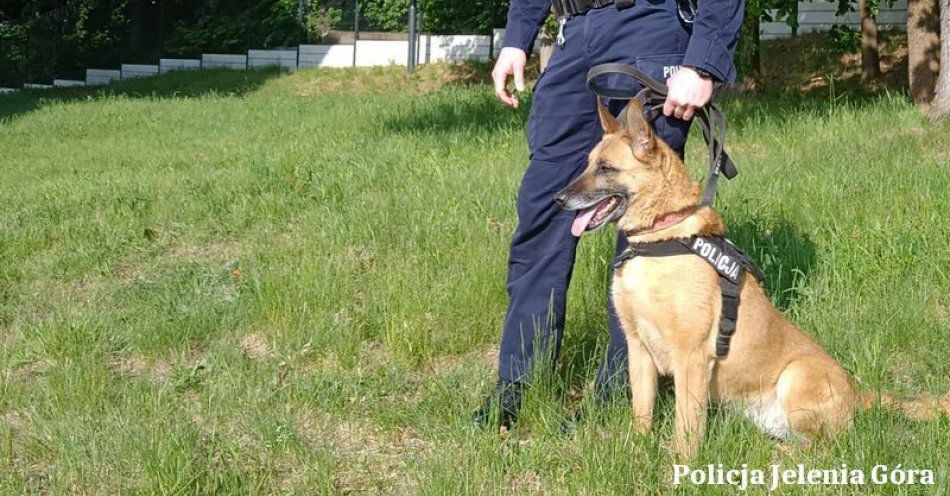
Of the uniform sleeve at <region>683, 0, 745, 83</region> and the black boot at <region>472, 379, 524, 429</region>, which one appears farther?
the black boot at <region>472, 379, 524, 429</region>

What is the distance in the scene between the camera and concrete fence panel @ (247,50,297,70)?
1062 inches

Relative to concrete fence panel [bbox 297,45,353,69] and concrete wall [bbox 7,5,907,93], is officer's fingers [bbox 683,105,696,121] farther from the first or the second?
concrete fence panel [bbox 297,45,353,69]

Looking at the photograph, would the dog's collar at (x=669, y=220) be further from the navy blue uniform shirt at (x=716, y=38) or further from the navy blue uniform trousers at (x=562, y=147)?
the navy blue uniform shirt at (x=716, y=38)

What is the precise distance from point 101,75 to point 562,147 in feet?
92.5

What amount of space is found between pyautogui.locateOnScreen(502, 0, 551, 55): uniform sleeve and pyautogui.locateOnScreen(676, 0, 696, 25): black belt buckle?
0.67 metres

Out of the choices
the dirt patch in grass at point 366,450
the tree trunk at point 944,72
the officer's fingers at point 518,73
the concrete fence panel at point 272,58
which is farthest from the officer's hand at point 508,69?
the concrete fence panel at point 272,58

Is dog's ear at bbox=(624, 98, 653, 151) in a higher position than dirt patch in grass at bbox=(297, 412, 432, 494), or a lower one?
higher

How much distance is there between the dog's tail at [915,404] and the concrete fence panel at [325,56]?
23753 mm

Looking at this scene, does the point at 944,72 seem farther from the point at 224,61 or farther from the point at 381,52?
the point at 224,61

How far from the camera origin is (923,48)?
9.73 m

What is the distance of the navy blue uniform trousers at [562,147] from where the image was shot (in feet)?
11.0

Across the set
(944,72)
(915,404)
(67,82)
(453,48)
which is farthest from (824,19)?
(67,82)

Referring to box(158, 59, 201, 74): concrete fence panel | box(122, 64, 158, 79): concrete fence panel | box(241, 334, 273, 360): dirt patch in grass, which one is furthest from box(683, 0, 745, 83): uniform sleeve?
box(122, 64, 158, 79): concrete fence panel

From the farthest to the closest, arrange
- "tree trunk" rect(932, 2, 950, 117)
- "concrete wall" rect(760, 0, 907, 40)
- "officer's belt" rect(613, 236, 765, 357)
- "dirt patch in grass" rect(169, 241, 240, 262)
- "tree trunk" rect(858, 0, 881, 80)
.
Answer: "concrete wall" rect(760, 0, 907, 40) < "tree trunk" rect(858, 0, 881, 80) < "tree trunk" rect(932, 2, 950, 117) < "dirt patch in grass" rect(169, 241, 240, 262) < "officer's belt" rect(613, 236, 765, 357)
